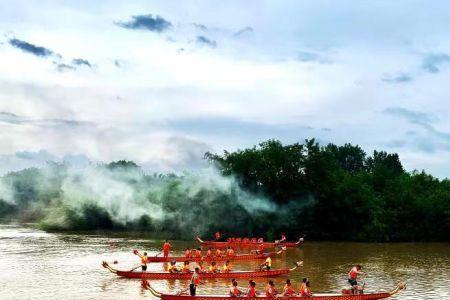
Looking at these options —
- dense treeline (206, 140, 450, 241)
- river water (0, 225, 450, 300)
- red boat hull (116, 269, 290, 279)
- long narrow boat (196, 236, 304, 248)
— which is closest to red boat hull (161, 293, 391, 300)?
river water (0, 225, 450, 300)

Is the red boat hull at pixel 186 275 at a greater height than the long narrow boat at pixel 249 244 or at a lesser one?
lesser

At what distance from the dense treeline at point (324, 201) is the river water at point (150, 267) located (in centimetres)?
410

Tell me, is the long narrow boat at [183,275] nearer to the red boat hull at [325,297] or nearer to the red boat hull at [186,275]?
the red boat hull at [186,275]

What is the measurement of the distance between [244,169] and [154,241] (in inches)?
503

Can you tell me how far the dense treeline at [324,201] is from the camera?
58781 mm

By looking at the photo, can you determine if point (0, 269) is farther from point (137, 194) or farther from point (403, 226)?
point (403, 226)

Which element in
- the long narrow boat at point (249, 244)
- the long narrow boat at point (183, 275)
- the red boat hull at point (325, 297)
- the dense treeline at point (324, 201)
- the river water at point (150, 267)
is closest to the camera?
the red boat hull at point (325, 297)

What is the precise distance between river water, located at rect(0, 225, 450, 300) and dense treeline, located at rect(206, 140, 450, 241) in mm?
4101

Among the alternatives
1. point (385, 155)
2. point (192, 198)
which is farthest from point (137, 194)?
point (385, 155)

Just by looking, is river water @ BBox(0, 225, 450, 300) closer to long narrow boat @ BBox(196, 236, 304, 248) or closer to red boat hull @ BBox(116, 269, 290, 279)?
red boat hull @ BBox(116, 269, 290, 279)

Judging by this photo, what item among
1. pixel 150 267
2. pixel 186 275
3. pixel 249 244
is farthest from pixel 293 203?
pixel 186 275

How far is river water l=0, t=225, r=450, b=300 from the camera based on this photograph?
2889cm

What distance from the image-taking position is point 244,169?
A: 60250 mm

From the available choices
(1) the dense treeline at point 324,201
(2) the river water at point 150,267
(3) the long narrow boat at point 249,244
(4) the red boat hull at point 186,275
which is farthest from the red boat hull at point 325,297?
(1) the dense treeline at point 324,201
